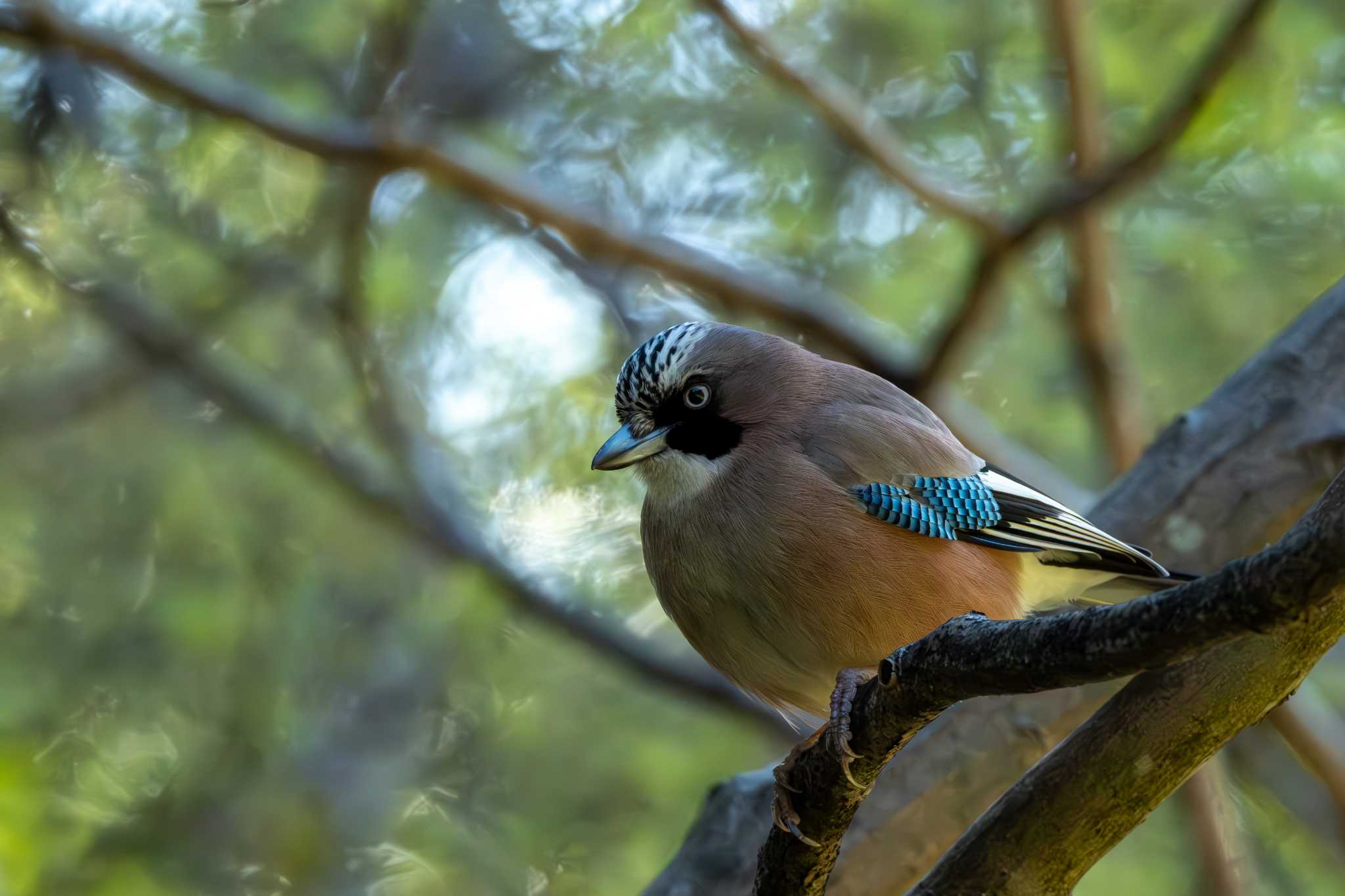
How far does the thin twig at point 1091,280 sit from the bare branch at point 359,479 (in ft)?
8.17

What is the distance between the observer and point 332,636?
26.3 feet

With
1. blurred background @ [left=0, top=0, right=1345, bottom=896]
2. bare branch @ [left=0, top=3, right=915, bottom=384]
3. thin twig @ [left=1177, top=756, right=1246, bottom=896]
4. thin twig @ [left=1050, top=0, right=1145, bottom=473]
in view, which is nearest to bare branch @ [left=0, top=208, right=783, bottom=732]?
blurred background @ [left=0, top=0, right=1345, bottom=896]

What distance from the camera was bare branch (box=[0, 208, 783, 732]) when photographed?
7.03m

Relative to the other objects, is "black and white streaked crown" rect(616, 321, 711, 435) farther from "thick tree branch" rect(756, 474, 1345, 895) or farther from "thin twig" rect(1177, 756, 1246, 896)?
"thin twig" rect(1177, 756, 1246, 896)

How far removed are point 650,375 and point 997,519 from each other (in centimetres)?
130

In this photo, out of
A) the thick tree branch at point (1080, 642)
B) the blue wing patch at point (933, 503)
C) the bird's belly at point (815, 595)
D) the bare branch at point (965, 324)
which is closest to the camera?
the thick tree branch at point (1080, 642)

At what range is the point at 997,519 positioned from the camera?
4562mm

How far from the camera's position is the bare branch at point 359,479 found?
23.1 feet

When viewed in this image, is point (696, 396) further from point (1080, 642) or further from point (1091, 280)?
point (1091, 280)

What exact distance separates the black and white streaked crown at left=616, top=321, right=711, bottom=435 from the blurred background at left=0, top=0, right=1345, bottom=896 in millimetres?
2420

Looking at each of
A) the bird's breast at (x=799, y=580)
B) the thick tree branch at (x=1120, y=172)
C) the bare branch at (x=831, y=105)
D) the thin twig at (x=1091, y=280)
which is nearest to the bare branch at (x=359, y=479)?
the thick tree branch at (x=1120, y=172)

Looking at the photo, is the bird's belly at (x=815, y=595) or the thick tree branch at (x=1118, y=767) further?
the bird's belly at (x=815, y=595)

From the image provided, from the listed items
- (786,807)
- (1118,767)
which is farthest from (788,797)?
(1118,767)

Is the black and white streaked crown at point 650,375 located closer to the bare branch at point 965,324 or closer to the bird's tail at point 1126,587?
the bird's tail at point 1126,587
